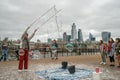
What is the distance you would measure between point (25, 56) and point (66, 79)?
4368mm

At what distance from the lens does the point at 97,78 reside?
845cm

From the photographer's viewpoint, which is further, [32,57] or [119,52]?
[32,57]

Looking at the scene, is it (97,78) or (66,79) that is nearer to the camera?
(97,78)

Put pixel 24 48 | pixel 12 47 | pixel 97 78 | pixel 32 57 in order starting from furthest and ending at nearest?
pixel 12 47 < pixel 32 57 < pixel 24 48 < pixel 97 78

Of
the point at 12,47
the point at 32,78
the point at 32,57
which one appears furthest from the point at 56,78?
the point at 12,47

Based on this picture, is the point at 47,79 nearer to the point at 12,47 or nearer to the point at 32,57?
the point at 32,57

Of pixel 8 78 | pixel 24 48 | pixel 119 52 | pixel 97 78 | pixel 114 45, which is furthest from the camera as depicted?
pixel 114 45

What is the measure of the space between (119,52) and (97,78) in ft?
26.9

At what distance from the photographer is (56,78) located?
10.6 metres

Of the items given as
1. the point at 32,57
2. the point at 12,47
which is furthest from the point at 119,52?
the point at 12,47

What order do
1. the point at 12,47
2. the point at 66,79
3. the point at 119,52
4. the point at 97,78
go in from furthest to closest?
1. the point at 12,47
2. the point at 119,52
3. the point at 66,79
4. the point at 97,78

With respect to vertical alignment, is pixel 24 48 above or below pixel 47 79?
above

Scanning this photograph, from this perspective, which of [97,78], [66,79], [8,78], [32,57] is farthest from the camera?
[32,57]

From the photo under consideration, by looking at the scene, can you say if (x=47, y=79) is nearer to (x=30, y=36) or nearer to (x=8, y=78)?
(x=8, y=78)
